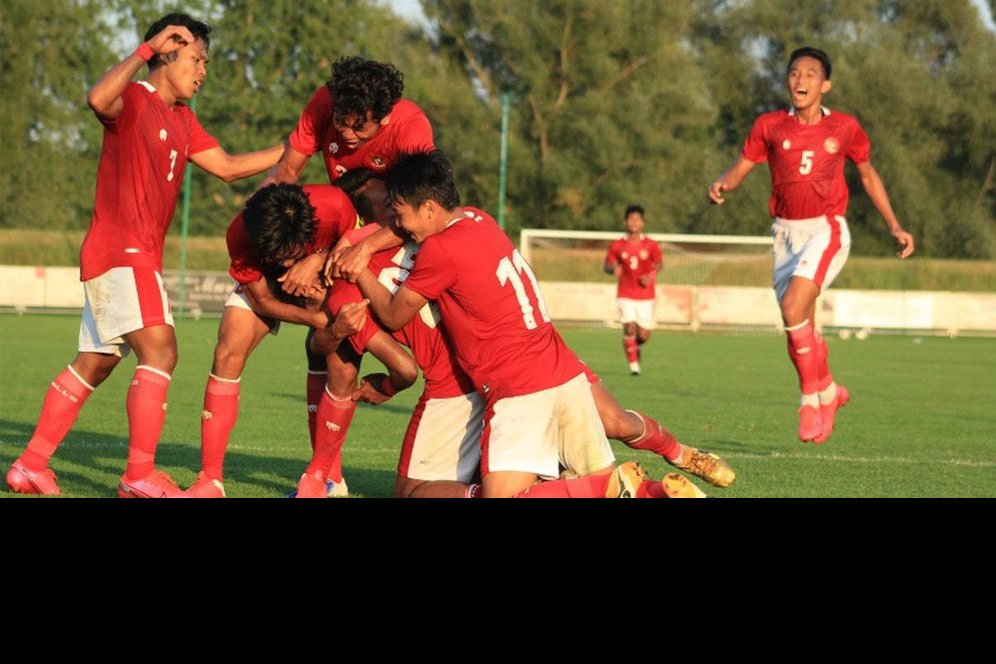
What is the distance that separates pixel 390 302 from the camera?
609 centimetres

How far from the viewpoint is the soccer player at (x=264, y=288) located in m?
6.17

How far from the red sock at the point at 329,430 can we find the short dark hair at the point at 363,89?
138 centimetres

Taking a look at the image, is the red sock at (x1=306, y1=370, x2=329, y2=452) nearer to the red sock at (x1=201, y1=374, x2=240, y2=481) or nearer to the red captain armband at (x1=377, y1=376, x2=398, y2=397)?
the red sock at (x1=201, y1=374, x2=240, y2=481)

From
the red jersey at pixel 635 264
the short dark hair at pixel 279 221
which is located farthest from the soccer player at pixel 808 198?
the red jersey at pixel 635 264

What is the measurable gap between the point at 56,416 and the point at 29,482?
0.33m

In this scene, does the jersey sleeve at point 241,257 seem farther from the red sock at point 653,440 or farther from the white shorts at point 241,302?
the red sock at point 653,440

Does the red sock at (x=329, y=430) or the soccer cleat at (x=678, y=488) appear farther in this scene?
the red sock at (x=329, y=430)

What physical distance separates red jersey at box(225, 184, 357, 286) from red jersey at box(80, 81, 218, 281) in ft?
1.15

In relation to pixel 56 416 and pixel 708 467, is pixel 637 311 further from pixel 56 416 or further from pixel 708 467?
pixel 56 416

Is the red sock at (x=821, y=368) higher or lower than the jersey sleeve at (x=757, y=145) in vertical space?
lower

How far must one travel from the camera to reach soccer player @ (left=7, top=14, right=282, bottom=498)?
6590mm

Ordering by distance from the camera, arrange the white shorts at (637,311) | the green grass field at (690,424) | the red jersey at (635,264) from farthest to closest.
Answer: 1. the red jersey at (635,264)
2. the white shorts at (637,311)
3. the green grass field at (690,424)

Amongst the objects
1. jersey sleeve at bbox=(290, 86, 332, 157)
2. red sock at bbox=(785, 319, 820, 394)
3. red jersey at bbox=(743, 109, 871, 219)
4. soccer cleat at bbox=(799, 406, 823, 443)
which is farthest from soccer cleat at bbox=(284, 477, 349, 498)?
red jersey at bbox=(743, 109, 871, 219)
